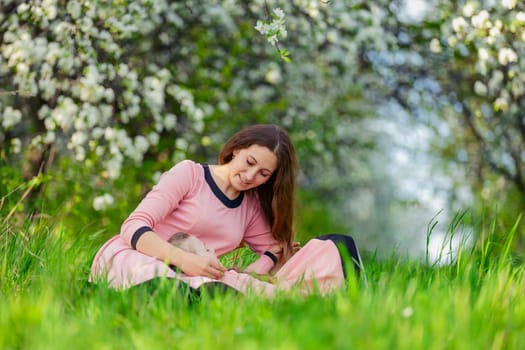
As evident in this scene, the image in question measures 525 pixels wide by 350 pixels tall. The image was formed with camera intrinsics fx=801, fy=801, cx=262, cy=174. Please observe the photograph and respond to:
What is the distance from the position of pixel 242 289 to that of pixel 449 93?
5329 mm

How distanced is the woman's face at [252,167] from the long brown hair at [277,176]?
0.12 ft

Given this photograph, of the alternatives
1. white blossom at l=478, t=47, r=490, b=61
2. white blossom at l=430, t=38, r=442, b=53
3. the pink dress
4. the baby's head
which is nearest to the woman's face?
the pink dress

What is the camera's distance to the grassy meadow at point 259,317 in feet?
7.66

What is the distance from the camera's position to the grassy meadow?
2.34m

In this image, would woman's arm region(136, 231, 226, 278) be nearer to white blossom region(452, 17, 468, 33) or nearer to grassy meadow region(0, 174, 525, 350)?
grassy meadow region(0, 174, 525, 350)

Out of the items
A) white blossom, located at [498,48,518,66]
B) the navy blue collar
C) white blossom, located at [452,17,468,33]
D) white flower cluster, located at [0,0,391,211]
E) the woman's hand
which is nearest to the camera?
the woman's hand

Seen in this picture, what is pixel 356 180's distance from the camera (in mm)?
12953

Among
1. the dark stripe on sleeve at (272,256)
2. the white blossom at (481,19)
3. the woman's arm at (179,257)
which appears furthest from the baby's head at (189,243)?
the white blossom at (481,19)

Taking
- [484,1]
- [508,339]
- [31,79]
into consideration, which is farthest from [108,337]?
[484,1]

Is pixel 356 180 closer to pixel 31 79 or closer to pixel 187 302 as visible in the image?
pixel 31 79

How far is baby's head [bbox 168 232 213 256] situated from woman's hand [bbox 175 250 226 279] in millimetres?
131

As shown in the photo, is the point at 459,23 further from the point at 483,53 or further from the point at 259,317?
the point at 259,317

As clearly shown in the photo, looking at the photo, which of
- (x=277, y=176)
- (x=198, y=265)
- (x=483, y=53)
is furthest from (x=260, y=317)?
(x=483, y=53)

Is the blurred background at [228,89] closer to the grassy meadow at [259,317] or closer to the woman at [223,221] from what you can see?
the woman at [223,221]
